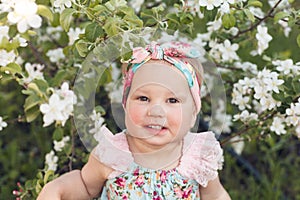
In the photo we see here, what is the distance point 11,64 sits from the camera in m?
2.03

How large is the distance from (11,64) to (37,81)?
0.18 meters

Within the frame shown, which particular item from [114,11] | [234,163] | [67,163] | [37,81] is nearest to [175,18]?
[114,11]

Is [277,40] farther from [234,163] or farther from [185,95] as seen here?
[185,95]

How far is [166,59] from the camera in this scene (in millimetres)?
1929

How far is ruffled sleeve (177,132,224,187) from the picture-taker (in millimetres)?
2018

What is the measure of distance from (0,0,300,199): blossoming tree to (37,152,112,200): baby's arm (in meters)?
0.12

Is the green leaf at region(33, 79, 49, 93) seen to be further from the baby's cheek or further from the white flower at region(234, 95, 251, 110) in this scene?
the white flower at region(234, 95, 251, 110)

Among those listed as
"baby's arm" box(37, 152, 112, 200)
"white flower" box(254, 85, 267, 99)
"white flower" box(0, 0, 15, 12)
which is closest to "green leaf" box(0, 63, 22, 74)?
"white flower" box(0, 0, 15, 12)

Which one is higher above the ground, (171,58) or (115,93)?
(171,58)

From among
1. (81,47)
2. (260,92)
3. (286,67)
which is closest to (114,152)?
(81,47)

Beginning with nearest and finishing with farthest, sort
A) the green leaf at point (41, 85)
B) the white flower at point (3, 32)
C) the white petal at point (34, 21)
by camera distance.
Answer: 1. the white petal at point (34, 21)
2. the white flower at point (3, 32)
3. the green leaf at point (41, 85)

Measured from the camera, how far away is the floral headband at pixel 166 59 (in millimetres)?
1931

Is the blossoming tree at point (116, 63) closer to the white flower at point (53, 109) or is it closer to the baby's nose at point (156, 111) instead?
the white flower at point (53, 109)

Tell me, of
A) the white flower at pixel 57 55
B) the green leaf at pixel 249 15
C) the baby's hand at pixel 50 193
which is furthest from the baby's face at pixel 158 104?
the white flower at pixel 57 55
